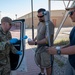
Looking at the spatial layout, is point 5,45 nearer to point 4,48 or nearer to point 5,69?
point 4,48

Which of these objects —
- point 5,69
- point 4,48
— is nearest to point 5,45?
point 4,48

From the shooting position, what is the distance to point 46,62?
517 cm

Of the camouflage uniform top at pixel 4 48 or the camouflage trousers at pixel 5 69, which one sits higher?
the camouflage uniform top at pixel 4 48

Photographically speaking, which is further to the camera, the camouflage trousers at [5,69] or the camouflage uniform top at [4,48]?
the camouflage trousers at [5,69]

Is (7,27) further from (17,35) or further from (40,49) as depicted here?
(40,49)

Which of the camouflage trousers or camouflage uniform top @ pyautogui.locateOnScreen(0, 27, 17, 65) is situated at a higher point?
camouflage uniform top @ pyautogui.locateOnScreen(0, 27, 17, 65)

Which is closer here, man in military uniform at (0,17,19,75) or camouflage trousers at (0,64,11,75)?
man in military uniform at (0,17,19,75)

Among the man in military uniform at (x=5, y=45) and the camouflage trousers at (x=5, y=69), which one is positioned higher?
the man in military uniform at (x=5, y=45)

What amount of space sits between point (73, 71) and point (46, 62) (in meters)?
1.86

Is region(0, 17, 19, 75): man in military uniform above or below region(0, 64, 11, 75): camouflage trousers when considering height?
above

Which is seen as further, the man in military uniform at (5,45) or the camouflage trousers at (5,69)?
the camouflage trousers at (5,69)

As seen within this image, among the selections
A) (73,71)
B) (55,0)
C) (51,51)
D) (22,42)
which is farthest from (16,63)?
(55,0)

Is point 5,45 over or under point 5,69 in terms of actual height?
over

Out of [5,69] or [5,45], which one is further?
[5,69]
